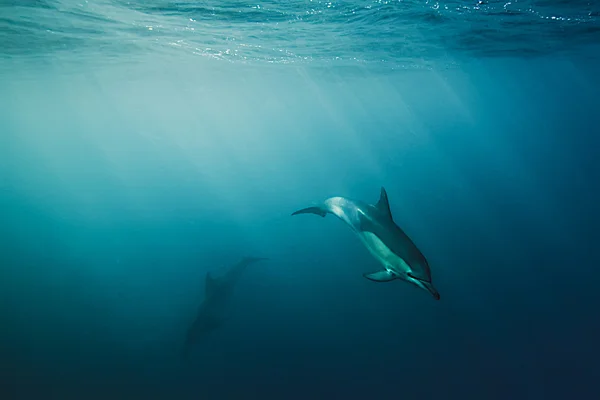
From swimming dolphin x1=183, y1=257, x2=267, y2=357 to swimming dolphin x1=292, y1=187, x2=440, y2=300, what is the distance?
212 inches

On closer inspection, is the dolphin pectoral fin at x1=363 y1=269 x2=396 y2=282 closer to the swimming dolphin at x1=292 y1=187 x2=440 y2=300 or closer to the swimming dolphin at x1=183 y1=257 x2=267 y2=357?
the swimming dolphin at x1=292 y1=187 x2=440 y2=300

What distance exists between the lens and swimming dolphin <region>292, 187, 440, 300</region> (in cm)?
479

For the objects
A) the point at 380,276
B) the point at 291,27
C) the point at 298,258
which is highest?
the point at 291,27

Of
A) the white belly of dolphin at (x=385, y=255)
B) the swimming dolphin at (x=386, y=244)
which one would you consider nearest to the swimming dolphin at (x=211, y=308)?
the swimming dolphin at (x=386, y=244)

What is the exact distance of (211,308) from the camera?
1050 centimetres

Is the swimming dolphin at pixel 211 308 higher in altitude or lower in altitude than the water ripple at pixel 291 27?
lower

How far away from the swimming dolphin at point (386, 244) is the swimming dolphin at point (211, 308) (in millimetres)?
5377

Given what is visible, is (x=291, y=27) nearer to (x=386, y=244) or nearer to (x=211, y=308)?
(x=211, y=308)

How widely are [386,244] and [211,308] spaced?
683 cm

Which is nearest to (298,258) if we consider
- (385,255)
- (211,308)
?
(211,308)

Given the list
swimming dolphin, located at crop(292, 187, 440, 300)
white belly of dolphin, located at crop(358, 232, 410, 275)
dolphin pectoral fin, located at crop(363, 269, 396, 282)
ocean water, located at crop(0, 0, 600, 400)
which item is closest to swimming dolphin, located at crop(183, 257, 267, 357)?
ocean water, located at crop(0, 0, 600, 400)

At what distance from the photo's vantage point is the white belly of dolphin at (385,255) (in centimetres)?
504

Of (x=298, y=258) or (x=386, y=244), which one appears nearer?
(x=386, y=244)

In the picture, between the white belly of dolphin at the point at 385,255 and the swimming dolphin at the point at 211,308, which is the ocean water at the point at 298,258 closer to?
the swimming dolphin at the point at 211,308
